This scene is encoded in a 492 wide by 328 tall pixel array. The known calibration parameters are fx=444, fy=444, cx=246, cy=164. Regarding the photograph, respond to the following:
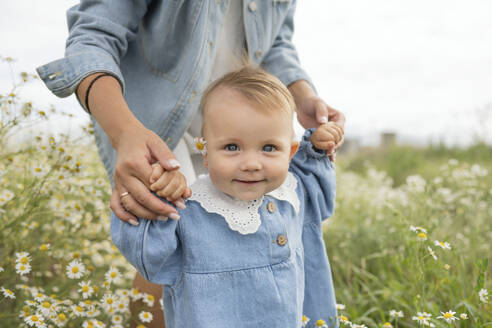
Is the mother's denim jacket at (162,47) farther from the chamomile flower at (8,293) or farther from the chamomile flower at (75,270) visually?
the chamomile flower at (8,293)

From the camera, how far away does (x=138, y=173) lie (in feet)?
3.84

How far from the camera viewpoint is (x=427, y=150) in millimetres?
7730

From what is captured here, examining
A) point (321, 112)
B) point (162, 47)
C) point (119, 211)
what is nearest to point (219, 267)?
point (119, 211)

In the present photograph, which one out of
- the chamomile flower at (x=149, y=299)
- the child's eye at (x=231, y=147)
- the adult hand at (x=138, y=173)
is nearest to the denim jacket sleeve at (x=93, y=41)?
the adult hand at (x=138, y=173)

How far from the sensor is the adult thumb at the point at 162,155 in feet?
3.88

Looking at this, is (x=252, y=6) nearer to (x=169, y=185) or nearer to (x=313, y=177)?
(x=313, y=177)

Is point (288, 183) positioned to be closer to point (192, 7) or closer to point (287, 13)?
point (192, 7)

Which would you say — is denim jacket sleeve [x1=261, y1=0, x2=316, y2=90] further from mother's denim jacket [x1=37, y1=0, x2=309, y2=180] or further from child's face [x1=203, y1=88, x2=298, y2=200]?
child's face [x1=203, y1=88, x2=298, y2=200]

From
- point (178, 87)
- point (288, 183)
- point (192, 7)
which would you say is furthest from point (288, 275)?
point (192, 7)

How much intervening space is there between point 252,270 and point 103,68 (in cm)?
79

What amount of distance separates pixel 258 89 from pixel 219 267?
1.88 feet

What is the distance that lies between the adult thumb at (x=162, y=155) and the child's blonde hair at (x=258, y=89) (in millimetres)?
308

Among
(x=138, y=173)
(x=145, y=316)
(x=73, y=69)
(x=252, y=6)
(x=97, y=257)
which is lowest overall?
(x=145, y=316)

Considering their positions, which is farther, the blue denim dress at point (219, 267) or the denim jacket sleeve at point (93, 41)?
the denim jacket sleeve at point (93, 41)
